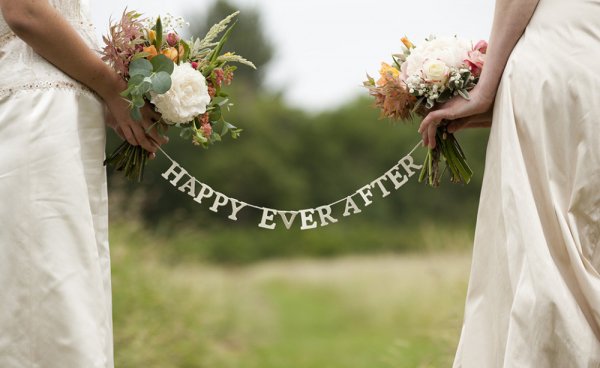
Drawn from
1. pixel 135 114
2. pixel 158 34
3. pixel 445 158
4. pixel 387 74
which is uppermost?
pixel 158 34

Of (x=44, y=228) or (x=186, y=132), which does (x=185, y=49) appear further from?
(x=44, y=228)

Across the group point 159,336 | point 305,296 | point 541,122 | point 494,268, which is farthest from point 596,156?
point 305,296

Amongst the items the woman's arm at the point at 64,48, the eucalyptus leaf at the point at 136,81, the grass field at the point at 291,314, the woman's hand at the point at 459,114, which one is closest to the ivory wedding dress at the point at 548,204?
the woman's hand at the point at 459,114

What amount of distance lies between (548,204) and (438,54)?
0.77 meters

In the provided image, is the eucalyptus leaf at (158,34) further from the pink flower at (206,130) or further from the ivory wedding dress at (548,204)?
the ivory wedding dress at (548,204)

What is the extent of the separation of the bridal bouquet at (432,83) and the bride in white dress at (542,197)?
22 cm

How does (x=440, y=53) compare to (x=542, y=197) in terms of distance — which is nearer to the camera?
(x=542, y=197)

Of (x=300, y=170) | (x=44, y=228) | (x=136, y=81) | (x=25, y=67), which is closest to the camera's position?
(x=44, y=228)

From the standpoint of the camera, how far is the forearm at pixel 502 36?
3.23m

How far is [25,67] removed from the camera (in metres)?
3.24

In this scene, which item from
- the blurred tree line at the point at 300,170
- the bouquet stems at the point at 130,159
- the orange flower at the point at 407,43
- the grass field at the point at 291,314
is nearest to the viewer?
the bouquet stems at the point at 130,159

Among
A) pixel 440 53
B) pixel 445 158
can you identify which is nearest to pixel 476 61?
pixel 440 53

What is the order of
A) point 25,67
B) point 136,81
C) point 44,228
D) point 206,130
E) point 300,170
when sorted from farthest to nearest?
point 300,170, point 206,130, point 136,81, point 25,67, point 44,228

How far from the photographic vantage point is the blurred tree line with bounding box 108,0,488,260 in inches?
838
